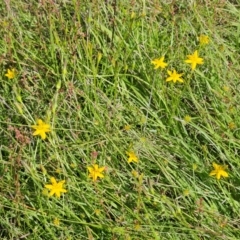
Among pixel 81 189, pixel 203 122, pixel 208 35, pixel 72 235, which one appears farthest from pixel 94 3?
pixel 72 235

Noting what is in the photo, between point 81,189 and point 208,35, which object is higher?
point 208,35

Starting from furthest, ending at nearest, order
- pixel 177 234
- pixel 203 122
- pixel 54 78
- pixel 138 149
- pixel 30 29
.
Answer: pixel 30 29, pixel 54 78, pixel 203 122, pixel 138 149, pixel 177 234

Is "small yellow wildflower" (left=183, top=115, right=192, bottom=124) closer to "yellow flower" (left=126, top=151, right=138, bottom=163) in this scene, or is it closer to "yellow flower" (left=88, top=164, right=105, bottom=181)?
"yellow flower" (left=126, top=151, right=138, bottom=163)

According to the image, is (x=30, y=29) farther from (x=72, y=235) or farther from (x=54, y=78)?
(x=72, y=235)

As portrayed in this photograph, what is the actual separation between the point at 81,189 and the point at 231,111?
0.67 metres

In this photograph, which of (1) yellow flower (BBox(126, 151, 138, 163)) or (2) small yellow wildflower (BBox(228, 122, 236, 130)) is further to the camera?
(2) small yellow wildflower (BBox(228, 122, 236, 130))

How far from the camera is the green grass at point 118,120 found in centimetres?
184

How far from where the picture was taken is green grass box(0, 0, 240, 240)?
1.84 meters

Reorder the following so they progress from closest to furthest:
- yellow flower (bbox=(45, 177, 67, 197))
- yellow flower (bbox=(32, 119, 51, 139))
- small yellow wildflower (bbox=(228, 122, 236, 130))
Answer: yellow flower (bbox=(45, 177, 67, 197))
yellow flower (bbox=(32, 119, 51, 139))
small yellow wildflower (bbox=(228, 122, 236, 130))

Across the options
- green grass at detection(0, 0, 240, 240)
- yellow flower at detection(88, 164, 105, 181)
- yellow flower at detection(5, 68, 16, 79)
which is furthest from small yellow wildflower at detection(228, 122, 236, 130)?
yellow flower at detection(5, 68, 16, 79)

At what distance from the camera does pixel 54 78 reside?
225cm

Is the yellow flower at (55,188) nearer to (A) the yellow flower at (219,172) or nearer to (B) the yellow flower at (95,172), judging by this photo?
(B) the yellow flower at (95,172)

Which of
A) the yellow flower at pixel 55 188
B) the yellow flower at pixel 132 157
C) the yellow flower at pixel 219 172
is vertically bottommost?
the yellow flower at pixel 55 188

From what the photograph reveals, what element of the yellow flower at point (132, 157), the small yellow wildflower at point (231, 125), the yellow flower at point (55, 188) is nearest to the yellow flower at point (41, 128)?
the yellow flower at point (55, 188)
